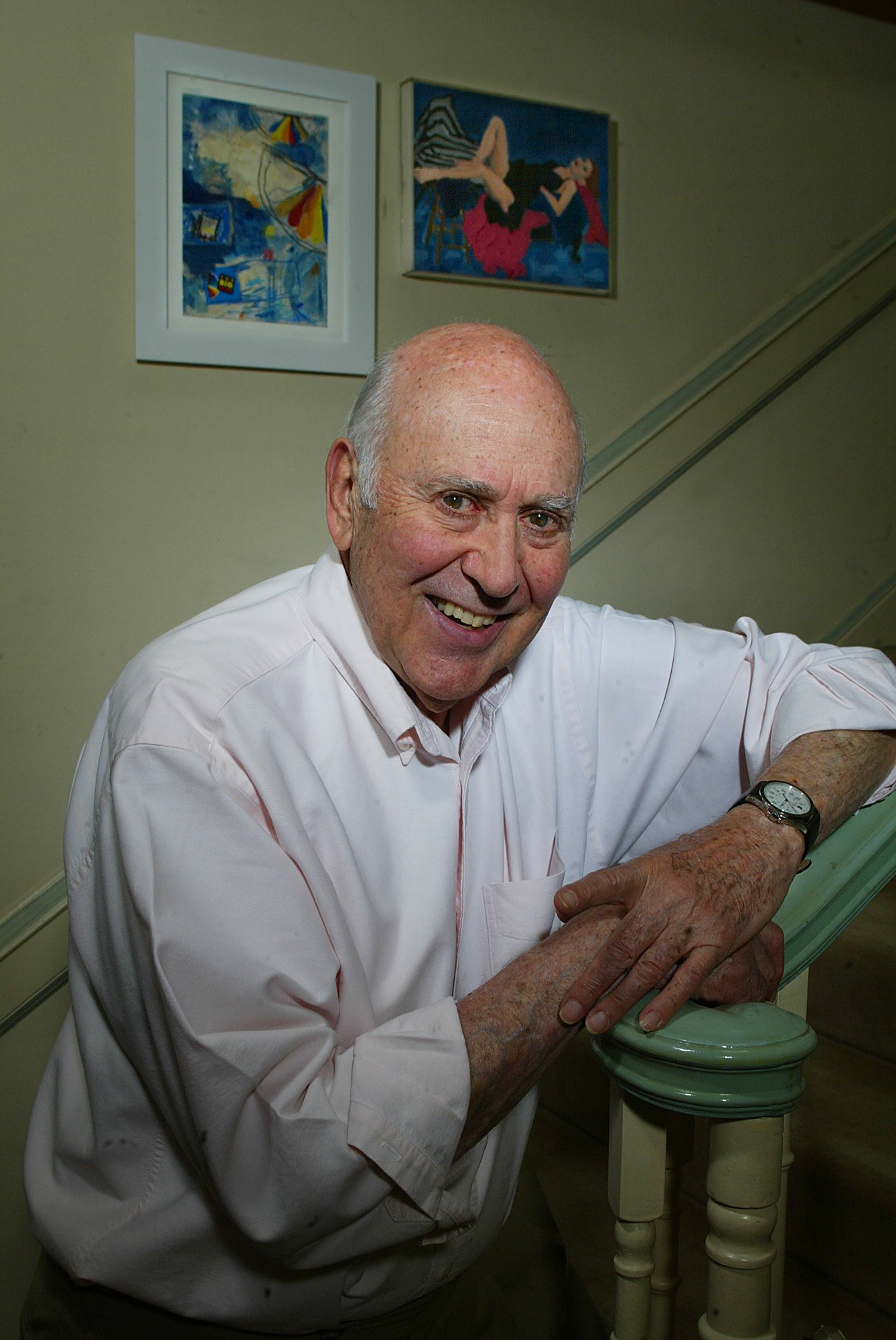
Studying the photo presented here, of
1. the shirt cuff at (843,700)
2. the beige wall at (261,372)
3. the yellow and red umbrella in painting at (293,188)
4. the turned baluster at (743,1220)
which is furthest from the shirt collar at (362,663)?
the yellow and red umbrella in painting at (293,188)

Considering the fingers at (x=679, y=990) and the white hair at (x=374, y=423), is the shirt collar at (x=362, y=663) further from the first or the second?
the fingers at (x=679, y=990)

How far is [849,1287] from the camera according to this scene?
61.8 inches

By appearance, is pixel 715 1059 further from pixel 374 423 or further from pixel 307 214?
pixel 307 214

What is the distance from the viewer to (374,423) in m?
1.30

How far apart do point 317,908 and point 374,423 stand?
582mm

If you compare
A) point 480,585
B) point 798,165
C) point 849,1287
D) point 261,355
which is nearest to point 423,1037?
point 480,585

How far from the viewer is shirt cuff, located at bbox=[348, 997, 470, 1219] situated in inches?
35.2

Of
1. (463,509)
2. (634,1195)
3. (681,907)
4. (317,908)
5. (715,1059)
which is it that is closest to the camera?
(715,1059)

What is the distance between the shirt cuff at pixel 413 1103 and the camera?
35.2 inches

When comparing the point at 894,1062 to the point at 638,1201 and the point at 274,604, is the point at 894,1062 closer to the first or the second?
the point at 638,1201

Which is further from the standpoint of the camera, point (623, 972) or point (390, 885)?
point (390, 885)

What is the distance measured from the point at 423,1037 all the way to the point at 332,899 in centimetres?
25

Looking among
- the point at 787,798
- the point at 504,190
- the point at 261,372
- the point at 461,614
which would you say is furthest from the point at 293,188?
the point at 787,798

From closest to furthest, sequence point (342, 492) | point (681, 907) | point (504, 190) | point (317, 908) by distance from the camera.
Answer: point (681, 907), point (317, 908), point (342, 492), point (504, 190)
